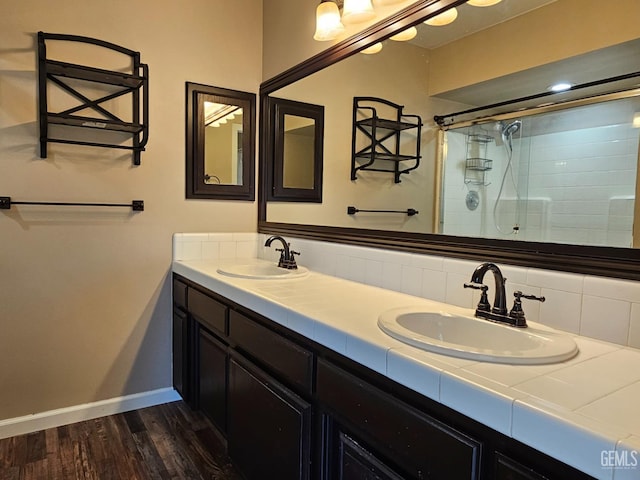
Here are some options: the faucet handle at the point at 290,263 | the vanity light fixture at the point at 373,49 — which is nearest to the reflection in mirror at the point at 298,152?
the faucet handle at the point at 290,263

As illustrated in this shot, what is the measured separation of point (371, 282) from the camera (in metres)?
1.84

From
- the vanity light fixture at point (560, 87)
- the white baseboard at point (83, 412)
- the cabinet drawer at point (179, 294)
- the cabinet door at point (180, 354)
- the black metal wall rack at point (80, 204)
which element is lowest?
the white baseboard at point (83, 412)

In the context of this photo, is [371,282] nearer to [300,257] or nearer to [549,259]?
[300,257]

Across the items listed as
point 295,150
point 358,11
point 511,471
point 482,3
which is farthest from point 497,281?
point 295,150

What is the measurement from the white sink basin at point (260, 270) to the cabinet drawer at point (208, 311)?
0.50 feet

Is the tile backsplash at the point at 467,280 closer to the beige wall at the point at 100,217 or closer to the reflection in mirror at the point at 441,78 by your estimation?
the reflection in mirror at the point at 441,78

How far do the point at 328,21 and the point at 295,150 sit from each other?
707 millimetres

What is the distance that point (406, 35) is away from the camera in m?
1.68

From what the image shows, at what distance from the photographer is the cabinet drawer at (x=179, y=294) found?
7.63 ft

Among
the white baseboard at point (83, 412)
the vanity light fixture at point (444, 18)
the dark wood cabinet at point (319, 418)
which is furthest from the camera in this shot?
the white baseboard at point (83, 412)

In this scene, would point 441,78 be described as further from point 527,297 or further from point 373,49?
point 527,297

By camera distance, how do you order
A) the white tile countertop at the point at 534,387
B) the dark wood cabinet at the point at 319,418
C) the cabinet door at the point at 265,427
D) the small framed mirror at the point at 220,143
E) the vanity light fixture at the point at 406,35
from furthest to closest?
1. the small framed mirror at the point at 220,143
2. the vanity light fixture at the point at 406,35
3. the cabinet door at the point at 265,427
4. the dark wood cabinet at the point at 319,418
5. the white tile countertop at the point at 534,387

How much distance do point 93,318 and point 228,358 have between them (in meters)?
0.97

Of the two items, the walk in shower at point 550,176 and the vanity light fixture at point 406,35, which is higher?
the vanity light fixture at point 406,35
